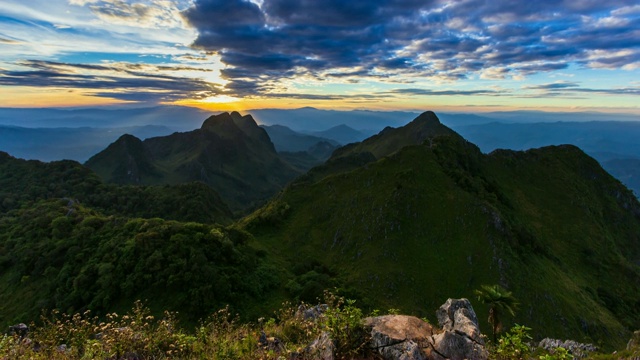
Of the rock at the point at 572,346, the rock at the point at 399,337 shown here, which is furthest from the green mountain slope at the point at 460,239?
the rock at the point at 399,337

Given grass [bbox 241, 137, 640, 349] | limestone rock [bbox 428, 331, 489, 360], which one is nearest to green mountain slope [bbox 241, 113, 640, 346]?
grass [bbox 241, 137, 640, 349]

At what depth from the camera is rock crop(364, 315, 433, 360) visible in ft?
40.3

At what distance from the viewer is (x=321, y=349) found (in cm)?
1174

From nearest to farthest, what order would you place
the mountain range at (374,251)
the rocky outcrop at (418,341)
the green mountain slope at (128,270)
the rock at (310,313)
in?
the rocky outcrop at (418,341), the rock at (310,313), the green mountain slope at (128,270), the mountain range at (374,251)

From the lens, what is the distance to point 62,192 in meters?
125

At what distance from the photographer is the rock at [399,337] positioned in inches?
484

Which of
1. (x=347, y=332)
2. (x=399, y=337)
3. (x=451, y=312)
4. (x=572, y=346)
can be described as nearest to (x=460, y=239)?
(x=572, y=346)

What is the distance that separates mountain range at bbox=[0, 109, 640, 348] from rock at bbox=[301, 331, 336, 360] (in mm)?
37921

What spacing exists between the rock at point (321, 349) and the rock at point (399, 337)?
190 centimetres

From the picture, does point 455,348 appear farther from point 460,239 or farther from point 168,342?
point 460,239

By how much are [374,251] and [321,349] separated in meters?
58.4

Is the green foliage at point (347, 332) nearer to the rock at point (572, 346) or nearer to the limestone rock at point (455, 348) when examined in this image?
the limestone rock at point (455, 348)

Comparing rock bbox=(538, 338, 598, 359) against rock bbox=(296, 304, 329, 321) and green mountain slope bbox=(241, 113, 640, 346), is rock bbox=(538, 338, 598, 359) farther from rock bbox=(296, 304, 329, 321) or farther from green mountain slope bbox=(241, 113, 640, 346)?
rock bbox=(296, 304, 329, 321)

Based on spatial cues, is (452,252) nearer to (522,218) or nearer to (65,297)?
(522,218)
